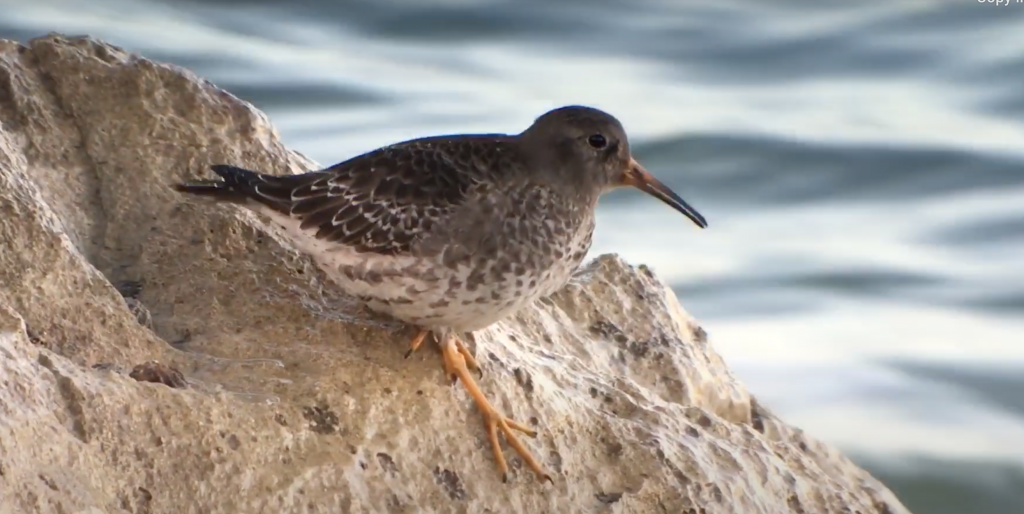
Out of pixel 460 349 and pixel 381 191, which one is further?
pixel 381 191

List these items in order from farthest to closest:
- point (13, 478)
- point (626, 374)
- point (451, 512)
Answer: point (626, 374)
point (451, 512)
point (13, 478)

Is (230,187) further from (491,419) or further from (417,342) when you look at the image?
(491,419)

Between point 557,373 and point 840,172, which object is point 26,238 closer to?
point 557,373

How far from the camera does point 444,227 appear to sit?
15.8ft

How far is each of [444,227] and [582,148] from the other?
30.3 inches

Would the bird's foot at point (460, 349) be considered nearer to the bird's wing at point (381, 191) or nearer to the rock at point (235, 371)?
the rock at point (235, 371)

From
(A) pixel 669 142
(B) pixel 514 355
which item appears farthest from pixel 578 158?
(A) pixel 669 142

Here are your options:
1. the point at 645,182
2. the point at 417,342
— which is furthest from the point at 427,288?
the point at 645,182

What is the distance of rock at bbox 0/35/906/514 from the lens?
12.6 ft

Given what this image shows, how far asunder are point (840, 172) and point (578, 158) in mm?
8111

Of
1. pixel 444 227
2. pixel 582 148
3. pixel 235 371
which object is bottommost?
pixel 235 371

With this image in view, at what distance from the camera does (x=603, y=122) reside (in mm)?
5414

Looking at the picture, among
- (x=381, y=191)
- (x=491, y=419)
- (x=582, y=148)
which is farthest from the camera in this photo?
(x=582, y=148)

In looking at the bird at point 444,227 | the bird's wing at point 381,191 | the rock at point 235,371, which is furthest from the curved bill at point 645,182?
the bird's wing at point 381,191
